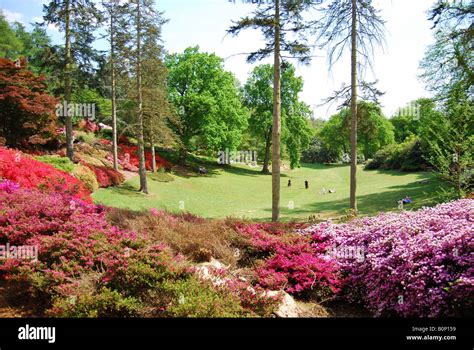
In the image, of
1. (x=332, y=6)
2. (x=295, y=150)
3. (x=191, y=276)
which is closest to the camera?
(x=191, y=276)

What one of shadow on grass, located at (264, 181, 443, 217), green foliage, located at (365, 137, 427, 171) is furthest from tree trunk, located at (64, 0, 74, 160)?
green foliage, located at (365, 137, 427, 171)

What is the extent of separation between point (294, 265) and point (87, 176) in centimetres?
1431

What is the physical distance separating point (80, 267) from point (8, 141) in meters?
16.0

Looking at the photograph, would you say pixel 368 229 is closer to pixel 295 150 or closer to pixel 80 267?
pixel 80 267

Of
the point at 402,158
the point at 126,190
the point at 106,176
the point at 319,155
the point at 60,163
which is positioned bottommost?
the point at 126,190

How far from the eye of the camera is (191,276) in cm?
489

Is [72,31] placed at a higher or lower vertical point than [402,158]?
higher

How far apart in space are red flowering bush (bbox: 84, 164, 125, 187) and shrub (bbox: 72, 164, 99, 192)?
2.89 ft

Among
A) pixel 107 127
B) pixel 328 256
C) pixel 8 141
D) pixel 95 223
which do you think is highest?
pixel 107 127

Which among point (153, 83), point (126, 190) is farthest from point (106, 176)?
point (153, 83)

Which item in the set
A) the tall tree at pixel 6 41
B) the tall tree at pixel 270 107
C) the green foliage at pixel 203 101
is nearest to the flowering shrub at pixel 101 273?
the green foliage at pixel 203 101

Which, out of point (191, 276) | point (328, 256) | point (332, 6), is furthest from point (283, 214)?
point (191, 276)

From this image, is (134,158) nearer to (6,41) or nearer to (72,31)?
(72,31)

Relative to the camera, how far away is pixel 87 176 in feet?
56.6
